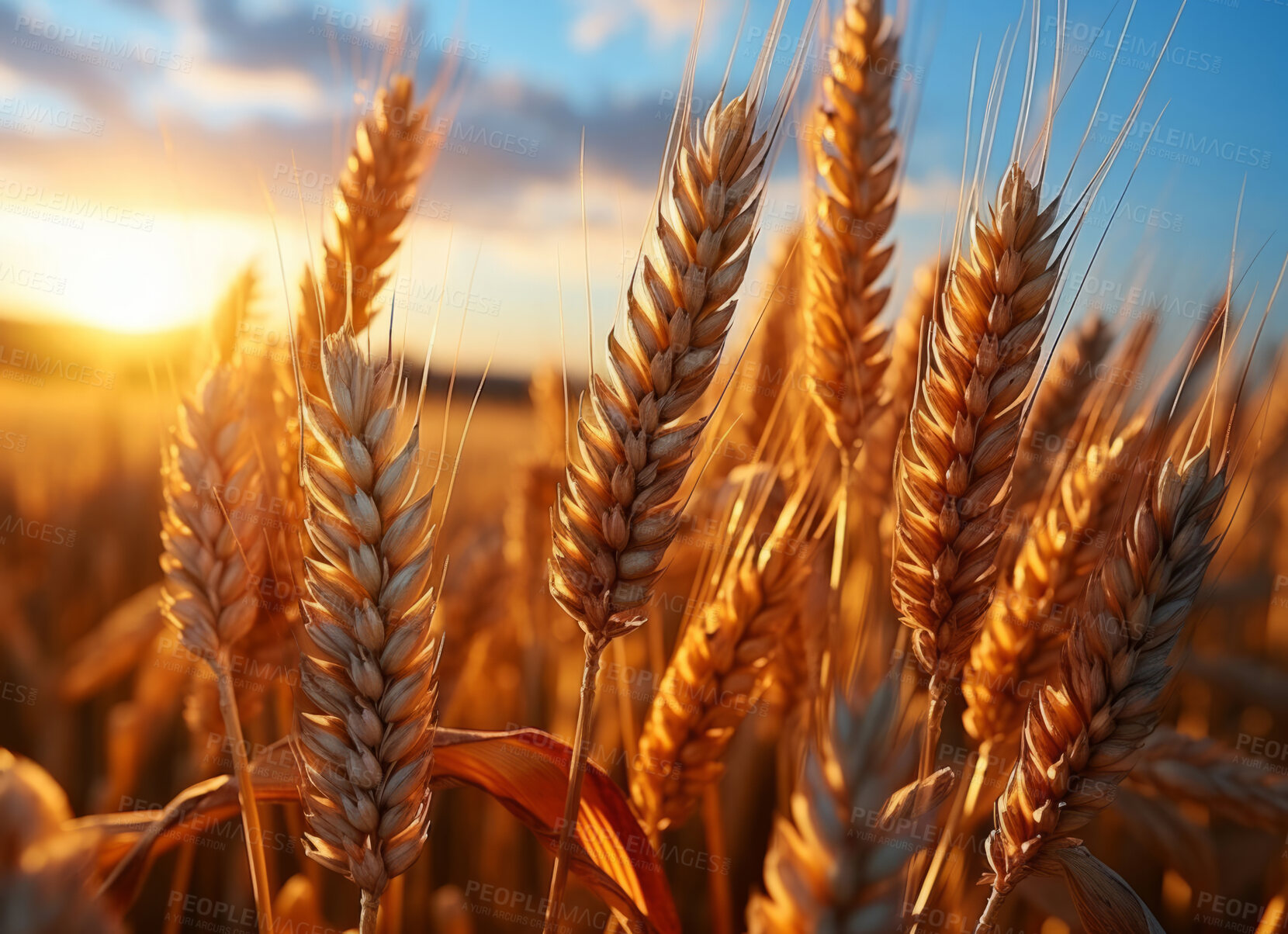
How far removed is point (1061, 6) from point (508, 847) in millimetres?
2393

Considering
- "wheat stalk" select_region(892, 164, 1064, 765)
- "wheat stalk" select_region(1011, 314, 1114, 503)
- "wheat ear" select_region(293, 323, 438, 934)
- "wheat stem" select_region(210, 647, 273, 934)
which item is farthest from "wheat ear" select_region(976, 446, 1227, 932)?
"wheat stalk" select_region(1011, 314, 1114, 503)

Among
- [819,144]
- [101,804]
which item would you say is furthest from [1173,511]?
[101,804]

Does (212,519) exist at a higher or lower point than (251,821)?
higher

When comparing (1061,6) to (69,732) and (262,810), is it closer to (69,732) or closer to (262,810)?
(262,810)

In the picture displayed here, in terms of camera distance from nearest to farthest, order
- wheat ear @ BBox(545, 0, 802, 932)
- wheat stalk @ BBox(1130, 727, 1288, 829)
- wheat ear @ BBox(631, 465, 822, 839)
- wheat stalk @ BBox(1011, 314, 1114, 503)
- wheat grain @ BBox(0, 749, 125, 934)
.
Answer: wheat grain @ BBox(0, 749, 125, 934) → wheat ear @ BBox(545, 0, 802, 932) → wheat ear @ BBox(631, 465, 822, 839) → wheat stalk @ BBox(1130, 727, 1288, 829) → wheat stalk @ BBox(1011, 314, 1114, 503)

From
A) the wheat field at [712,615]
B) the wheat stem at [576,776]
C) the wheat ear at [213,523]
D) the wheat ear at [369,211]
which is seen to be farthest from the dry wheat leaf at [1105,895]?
the wheat ear at [369,211]

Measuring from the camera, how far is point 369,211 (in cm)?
158

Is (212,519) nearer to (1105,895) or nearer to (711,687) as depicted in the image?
(711,687)

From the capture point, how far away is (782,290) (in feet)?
8.79

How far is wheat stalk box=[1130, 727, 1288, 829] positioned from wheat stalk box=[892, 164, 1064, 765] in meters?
0.94

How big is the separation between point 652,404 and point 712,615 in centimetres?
50

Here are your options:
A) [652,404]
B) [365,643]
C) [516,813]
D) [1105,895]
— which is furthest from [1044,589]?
[365,643]

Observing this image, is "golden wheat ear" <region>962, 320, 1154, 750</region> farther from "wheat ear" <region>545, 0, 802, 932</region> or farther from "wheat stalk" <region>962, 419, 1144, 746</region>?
"wheat ear" <region>545, 0, 802, 932</region>

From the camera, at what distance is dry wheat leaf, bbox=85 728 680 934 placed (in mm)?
1132
